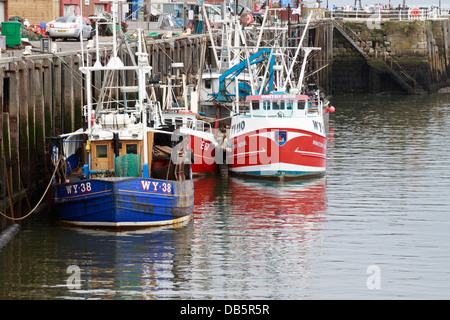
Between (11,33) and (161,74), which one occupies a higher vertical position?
(11,33)

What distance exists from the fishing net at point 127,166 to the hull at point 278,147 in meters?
7.64

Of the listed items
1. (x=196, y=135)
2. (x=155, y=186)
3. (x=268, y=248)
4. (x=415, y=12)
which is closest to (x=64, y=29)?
(x=196, y=135)

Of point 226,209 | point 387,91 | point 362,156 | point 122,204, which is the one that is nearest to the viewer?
point 122,204

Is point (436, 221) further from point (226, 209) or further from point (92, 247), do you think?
point (92, 247)

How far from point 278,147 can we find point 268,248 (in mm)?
9019

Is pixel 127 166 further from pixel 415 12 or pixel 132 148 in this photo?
pixel 415 12

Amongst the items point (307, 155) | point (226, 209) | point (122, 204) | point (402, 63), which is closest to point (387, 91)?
point (402, 63)

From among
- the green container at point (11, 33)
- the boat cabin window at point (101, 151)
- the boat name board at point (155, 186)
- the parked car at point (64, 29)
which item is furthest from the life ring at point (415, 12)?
the boat name board at point (155, 186)

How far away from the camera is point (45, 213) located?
23578 millimetres

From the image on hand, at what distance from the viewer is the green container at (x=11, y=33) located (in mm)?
33156

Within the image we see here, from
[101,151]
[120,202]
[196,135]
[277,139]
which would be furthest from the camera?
[196,135]

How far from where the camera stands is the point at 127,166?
22.2 m
